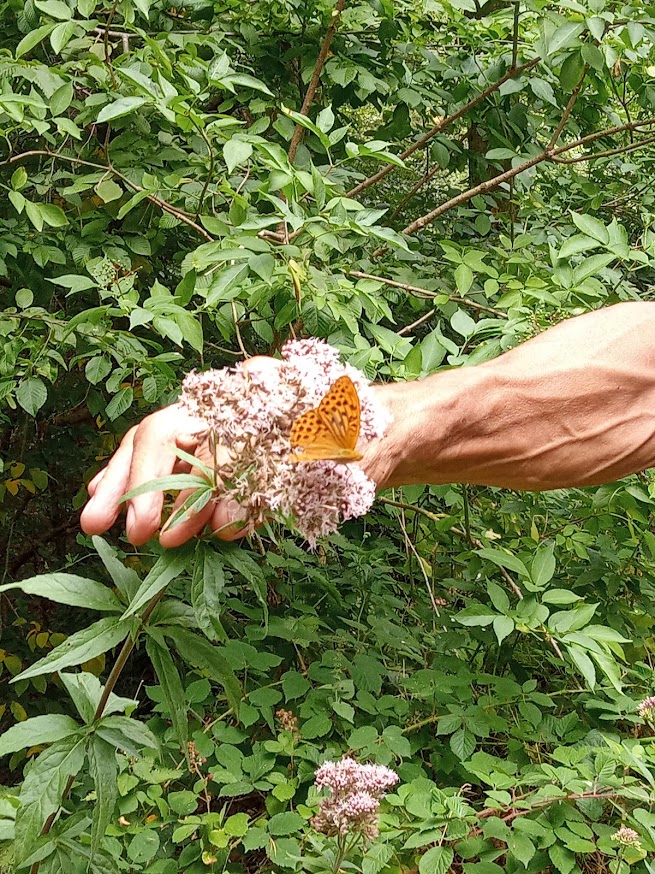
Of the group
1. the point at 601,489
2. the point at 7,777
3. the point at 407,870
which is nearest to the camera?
the point at 407,870

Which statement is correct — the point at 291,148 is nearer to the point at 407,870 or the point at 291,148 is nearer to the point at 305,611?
the point at 305,611

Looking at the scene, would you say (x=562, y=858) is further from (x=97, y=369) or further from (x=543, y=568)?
(x=97, y=369)

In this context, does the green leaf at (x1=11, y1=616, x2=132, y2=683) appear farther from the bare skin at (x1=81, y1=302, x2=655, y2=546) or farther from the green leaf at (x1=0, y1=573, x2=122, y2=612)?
the bare skin at (x1=81, y1=302, x2=655, y2=546)

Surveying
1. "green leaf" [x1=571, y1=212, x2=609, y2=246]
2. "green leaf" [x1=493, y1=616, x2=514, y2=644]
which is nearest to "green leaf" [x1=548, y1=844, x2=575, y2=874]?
"green leaf" [x1=493, y1=616, x2=514, y2=644]

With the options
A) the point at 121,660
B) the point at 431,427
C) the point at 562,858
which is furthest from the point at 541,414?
the point at 562,858

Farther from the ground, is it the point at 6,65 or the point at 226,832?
the point at 6,65

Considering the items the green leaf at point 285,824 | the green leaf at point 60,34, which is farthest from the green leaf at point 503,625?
the green leaf at point 60,34

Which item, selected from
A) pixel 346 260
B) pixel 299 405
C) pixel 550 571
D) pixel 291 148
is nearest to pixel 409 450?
pixel 299 405
